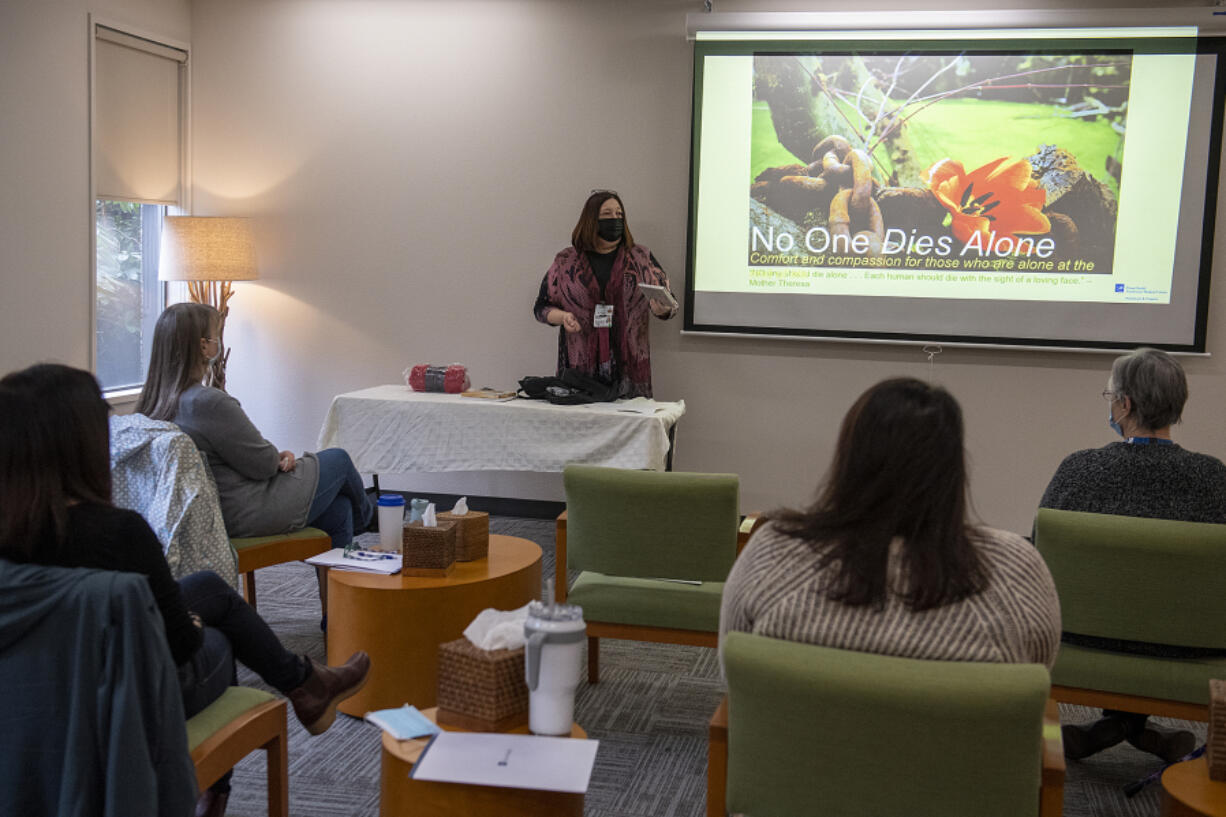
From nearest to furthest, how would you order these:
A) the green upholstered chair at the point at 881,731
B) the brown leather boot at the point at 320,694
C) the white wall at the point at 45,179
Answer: the green upholstered chair at the point at 881,731 → the brown leather boot at the point at 320,694 → the white wall at the point at 45,179

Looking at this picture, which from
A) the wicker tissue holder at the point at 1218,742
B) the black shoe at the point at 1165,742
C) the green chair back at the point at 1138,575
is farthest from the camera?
the black shoe at the point at 1165,742

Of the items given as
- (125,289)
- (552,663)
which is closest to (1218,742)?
(552,663)

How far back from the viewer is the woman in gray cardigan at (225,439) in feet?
11.0

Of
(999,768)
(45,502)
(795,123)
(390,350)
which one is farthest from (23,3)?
(999,768)

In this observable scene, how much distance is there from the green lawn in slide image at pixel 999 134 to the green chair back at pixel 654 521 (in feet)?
9.53

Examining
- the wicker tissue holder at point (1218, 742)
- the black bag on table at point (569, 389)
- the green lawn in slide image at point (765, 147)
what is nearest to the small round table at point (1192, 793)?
the wicker tissue holder at point (1218, 742)

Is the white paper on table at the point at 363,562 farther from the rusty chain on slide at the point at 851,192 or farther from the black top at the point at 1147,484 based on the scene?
the rusty chain on slide at the point at 851,192

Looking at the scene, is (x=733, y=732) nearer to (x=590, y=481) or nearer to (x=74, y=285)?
(x=590, y=481)

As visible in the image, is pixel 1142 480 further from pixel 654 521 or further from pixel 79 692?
pixel 79 692

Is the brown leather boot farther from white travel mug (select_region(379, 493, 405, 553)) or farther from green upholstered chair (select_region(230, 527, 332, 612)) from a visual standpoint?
green upholstered chair (select_region(230, 527, 332, 612))

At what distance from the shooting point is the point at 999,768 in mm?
1569

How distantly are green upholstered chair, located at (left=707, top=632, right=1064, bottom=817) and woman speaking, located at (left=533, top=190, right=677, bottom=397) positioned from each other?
3.51 meters

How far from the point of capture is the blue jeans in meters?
3.78

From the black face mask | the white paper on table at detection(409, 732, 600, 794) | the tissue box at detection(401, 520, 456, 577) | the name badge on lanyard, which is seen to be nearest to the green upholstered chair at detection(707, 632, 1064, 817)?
the white paper on table at detection(409, 732, 600, 794)
